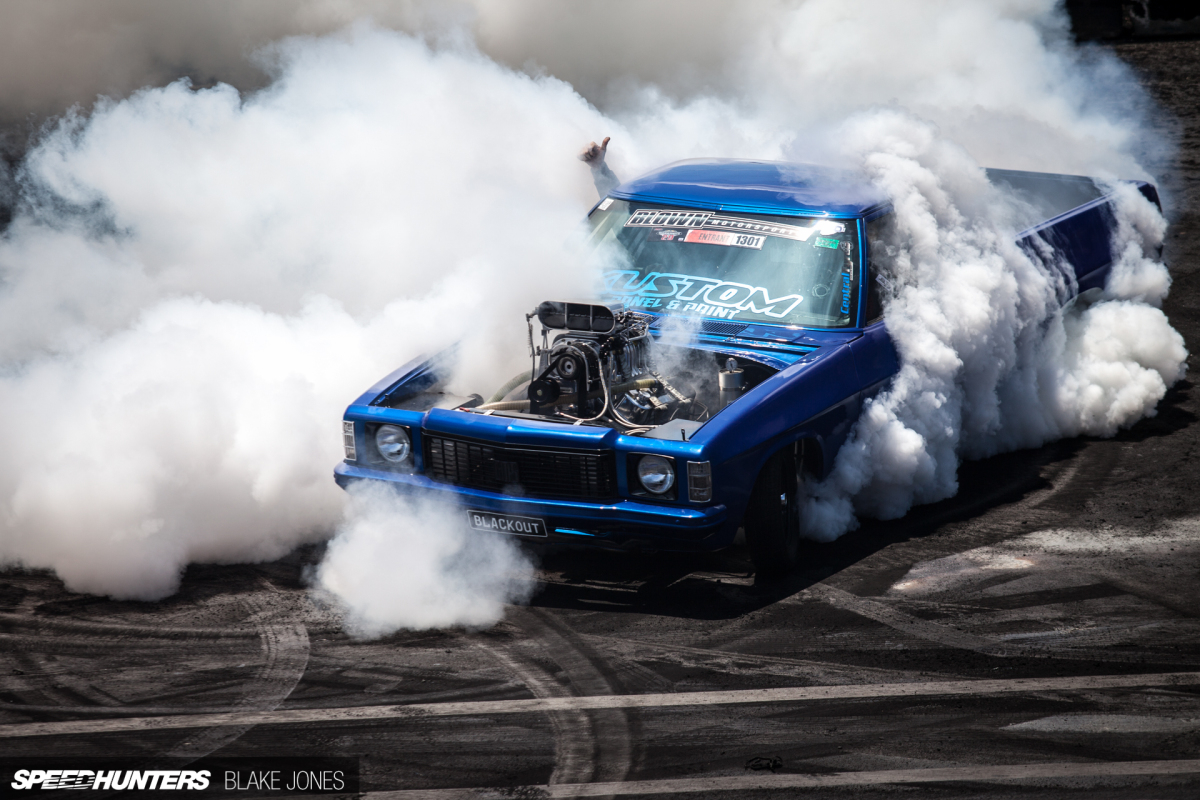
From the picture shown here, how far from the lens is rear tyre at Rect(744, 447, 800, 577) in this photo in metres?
5.34

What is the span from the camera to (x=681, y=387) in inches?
233

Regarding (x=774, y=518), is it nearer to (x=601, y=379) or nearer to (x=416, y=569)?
(x=601, y=379)

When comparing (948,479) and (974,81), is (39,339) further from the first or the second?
(974,81)

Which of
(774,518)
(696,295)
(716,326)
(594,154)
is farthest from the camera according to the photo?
(594,154)

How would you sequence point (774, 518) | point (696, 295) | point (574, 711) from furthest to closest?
point (696, 295)
point (774, 518)
point (574, 711)

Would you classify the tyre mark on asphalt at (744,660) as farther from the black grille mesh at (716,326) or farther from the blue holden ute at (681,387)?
the black grille mesh at (716,326)

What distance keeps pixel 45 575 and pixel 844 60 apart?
39.8ft

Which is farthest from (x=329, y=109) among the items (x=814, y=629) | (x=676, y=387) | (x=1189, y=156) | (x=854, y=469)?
(x=1189, y=156)

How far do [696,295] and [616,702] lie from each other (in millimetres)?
2678

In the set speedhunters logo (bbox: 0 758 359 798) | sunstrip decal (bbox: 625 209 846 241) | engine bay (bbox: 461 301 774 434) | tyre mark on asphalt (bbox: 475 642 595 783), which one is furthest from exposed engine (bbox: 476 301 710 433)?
speedhunters logo (bbox: 0 758 359 798)

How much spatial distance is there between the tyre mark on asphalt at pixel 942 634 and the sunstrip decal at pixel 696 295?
5.13 feet

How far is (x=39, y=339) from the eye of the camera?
8.20 m

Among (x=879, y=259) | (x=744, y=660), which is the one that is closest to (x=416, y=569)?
(x=744, y=660)

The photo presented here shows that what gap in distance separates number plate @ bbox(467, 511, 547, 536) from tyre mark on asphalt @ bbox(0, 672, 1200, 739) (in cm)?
99
